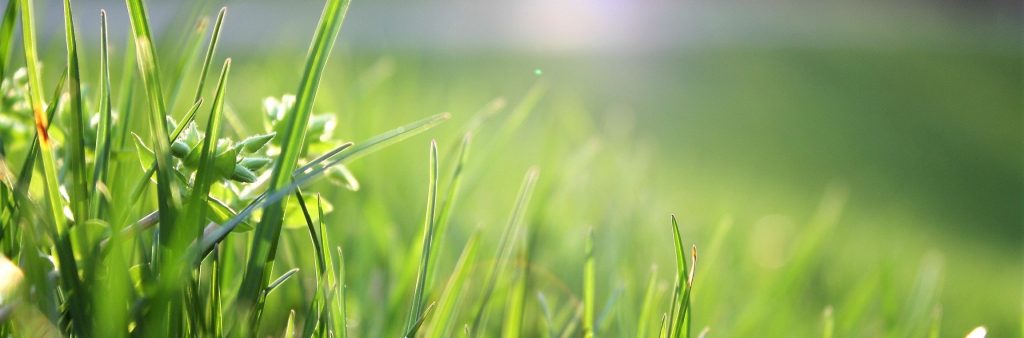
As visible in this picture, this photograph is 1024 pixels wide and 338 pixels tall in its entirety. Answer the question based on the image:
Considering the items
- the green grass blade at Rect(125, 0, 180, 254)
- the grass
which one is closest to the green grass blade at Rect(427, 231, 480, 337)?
the grass

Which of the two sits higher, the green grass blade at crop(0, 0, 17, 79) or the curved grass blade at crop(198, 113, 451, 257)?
the green grass blade at crop(0, 0, 17, 79)

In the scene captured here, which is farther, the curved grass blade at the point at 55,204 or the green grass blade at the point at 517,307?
the green grass blade at the point at 517,307

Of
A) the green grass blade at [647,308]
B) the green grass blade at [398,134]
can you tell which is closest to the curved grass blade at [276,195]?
the green grass blade at [398,134]

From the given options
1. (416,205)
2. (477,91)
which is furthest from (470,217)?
(477,91)

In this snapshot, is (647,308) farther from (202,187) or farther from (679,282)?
(202,187)

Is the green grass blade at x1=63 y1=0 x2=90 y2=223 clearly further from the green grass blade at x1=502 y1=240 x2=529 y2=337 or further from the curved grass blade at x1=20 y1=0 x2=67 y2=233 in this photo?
the green grass blade at x1=502 y1=240 x2=529 y2=337

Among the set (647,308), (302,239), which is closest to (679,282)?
(647,308)

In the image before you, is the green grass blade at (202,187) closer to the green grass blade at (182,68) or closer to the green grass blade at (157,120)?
the green grass blade at (157,120)
